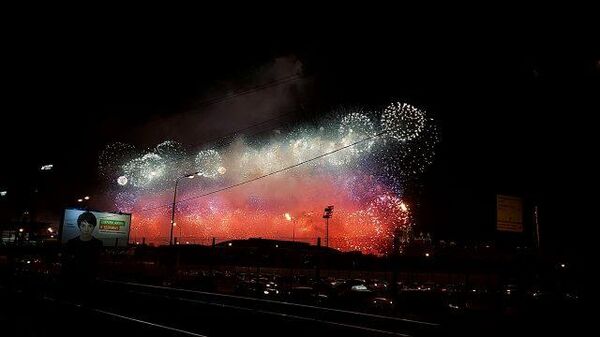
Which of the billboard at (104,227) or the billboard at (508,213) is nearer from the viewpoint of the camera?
the billboard at (508,213)

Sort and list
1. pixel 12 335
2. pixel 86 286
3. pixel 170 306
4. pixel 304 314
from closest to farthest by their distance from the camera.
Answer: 1. pixel 12 335
2. pixel 86 286
3. pixel 304 314
4. pixel 170 306

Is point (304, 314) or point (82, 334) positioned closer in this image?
point (82, 334)

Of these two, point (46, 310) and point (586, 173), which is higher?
point (586, 173)

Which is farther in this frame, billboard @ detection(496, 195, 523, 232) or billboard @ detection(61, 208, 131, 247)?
billboard @ detection(61, 208, 131, 247)

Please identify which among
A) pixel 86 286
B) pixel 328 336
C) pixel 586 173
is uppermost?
pixel 586 173

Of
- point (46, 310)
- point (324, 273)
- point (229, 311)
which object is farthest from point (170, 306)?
point (324, 273)

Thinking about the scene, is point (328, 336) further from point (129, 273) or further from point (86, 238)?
point (129, 273)

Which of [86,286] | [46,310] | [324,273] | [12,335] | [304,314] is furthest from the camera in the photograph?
[324,273]

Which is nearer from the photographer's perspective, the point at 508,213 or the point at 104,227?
the point at 508,213
